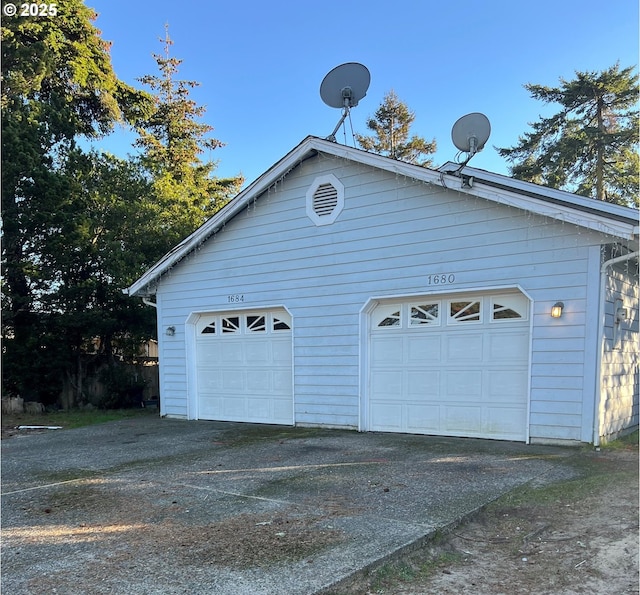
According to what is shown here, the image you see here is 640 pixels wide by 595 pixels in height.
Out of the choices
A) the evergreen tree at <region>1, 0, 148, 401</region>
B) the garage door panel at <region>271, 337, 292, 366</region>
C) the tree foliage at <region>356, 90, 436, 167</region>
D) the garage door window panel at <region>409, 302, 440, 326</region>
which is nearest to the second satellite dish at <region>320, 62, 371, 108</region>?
the garage door window panel at <region>409, 302, 440, 326</region>

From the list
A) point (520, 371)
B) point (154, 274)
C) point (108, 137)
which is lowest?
point (520, 371)

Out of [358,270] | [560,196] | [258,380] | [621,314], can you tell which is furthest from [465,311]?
[258,380]

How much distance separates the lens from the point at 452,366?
6871 mm

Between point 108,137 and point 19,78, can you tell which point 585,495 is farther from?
point 108,137

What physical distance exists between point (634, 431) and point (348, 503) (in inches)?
206

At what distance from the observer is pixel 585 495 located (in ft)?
13.4

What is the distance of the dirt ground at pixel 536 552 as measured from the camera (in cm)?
264

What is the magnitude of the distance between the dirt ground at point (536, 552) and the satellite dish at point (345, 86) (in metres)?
6.16

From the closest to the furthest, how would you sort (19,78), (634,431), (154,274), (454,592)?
(454,592) < (634,431) < (154,274) < (19,78)

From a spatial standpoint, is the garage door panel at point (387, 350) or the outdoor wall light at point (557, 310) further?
the garage door panel at point (387, 350)

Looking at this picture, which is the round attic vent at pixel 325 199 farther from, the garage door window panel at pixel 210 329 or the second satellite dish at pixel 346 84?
the garage door window panel at pixel 210 329

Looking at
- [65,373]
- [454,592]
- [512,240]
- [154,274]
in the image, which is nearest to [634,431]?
[512,240]

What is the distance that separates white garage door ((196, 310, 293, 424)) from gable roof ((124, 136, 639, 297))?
1.59 metres

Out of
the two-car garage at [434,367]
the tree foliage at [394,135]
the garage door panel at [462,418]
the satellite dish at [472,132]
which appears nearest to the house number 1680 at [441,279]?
the two-car garage at [434,367]
